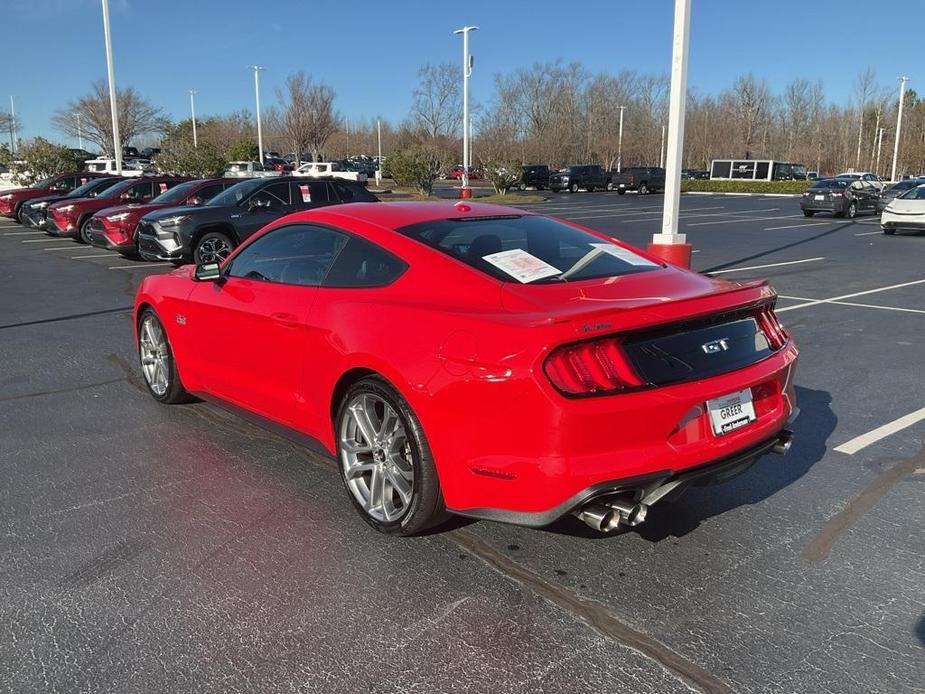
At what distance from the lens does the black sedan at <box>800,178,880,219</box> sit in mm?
27562

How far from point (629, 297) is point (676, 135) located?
7984 millimetres

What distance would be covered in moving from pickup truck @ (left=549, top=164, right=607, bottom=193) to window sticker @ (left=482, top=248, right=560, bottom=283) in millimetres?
49548

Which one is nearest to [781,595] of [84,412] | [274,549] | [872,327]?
[274,549]

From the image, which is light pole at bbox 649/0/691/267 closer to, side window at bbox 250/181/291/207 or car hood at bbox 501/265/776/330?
side window at bbox 250/181/291/207

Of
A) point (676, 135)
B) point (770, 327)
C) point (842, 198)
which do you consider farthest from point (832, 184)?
point (770, 327)

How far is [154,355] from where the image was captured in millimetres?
5742

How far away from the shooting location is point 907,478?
431cm

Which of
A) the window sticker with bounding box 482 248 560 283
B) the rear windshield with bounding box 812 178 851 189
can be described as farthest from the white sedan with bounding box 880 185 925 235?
the window sticker with bounding box 482 248 560 283

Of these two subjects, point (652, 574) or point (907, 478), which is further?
point (907, 478)

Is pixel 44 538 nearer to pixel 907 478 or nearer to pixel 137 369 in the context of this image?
pixel 137 369

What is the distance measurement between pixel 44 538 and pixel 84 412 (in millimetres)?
2119

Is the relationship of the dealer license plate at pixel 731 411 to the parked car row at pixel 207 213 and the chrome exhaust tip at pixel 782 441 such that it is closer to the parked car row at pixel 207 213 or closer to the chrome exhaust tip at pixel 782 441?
the chrome exhaust tip at pixel 782 441

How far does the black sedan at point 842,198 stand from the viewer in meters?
27.6

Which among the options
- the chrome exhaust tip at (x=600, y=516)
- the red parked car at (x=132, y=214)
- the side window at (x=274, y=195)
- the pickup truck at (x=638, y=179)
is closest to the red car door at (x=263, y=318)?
the chrome exhaust tip at (x=600, y=516)
